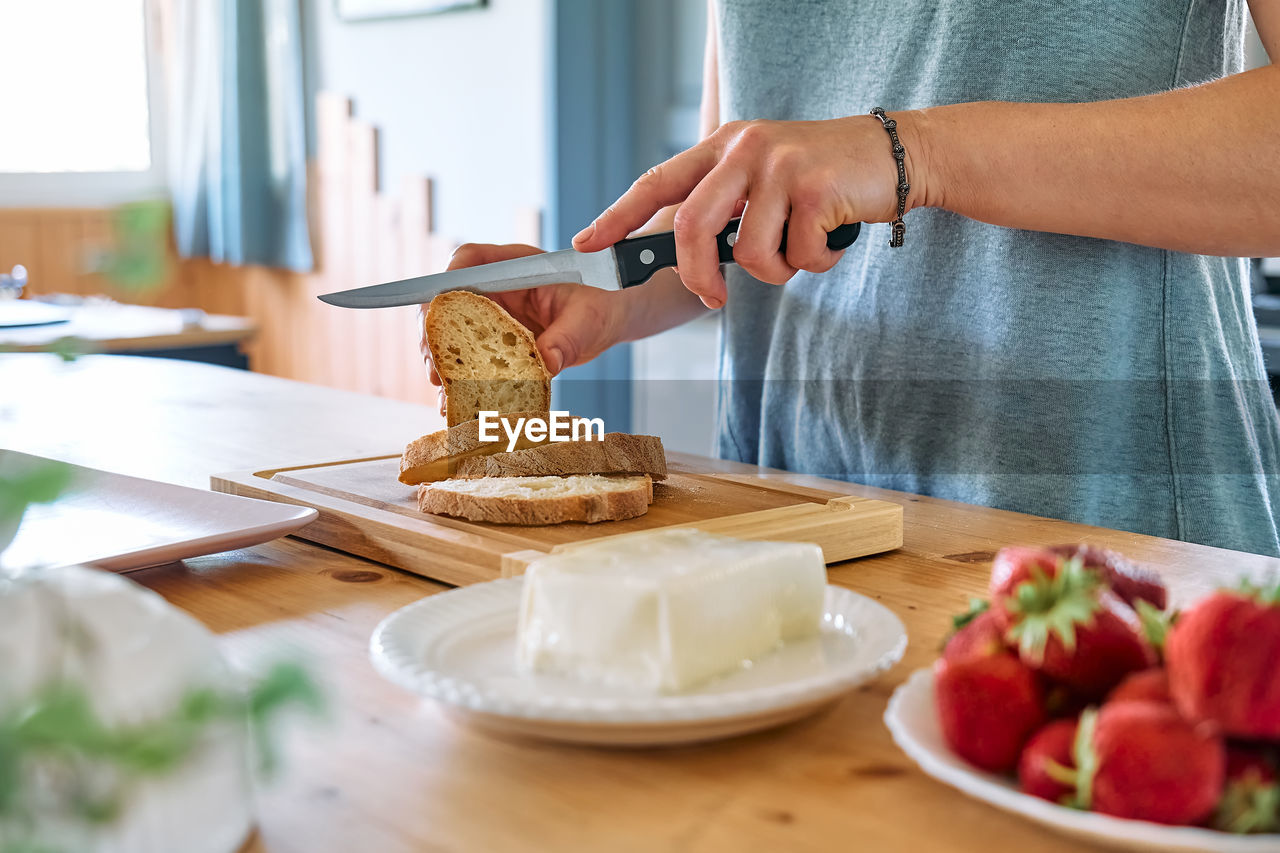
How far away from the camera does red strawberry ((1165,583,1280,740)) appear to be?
40cm

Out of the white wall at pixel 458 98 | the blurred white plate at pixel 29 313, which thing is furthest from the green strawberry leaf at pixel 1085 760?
the white wall at pixel 458 98

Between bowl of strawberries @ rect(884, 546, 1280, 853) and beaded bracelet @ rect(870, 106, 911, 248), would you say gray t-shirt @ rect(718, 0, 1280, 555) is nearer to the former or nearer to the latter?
beaded bracelet @ rect(870, 106, 911, 248)

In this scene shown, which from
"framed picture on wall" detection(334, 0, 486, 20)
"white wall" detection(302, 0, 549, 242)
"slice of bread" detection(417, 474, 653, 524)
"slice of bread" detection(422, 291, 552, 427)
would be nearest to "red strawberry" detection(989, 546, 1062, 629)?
"slice of bread" detection(417, 474, 653, 524)

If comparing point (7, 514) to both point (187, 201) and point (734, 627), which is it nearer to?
point (734, 627)

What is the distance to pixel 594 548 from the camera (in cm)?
64

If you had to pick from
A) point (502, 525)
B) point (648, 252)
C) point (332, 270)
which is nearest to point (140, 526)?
point (502, 525)

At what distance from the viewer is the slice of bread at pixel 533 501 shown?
0.99 m

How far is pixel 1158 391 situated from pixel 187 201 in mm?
4483

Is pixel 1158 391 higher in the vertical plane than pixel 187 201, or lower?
lower

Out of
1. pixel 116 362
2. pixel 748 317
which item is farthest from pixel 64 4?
pixel 748 317

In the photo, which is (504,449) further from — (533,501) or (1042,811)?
(1042,811)

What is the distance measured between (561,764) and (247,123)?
4501 millimetres

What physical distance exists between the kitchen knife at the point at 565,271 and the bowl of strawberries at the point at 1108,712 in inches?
26.9

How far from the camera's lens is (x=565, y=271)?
1211 mm
